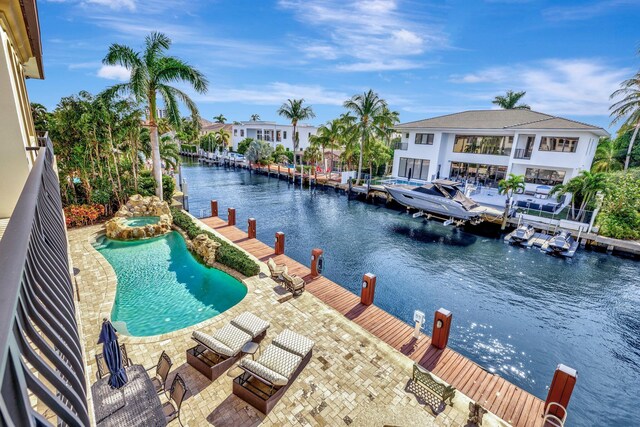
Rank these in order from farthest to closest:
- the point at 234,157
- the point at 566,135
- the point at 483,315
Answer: the point at 234,157, the point at 566,135, the point at 483,315

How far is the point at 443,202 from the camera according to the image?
84.3ft

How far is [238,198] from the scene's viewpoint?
3347 cm

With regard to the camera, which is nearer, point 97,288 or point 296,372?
point 296,372

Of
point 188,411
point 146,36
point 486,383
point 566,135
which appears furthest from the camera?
point 566,135

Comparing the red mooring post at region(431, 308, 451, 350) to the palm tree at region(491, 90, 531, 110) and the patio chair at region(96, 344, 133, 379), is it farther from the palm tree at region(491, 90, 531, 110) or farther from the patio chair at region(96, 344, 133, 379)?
the palm tree at region(491, 90, 531, 110)

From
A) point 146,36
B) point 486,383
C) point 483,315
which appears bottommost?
point 483,315

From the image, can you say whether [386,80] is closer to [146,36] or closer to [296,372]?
[146,36]

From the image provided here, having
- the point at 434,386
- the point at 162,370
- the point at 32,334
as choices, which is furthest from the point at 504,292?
the point at 32,334

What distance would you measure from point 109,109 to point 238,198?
15.7 m

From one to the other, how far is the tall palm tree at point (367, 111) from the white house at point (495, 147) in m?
5.19

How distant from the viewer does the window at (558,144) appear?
2843 cm

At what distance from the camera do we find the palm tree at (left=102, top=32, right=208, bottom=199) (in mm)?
18812

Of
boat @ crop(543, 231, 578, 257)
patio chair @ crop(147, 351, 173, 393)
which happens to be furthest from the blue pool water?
boat @ crop(543, 231, 578, 257)

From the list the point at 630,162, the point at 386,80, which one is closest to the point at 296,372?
the point at 386,80
